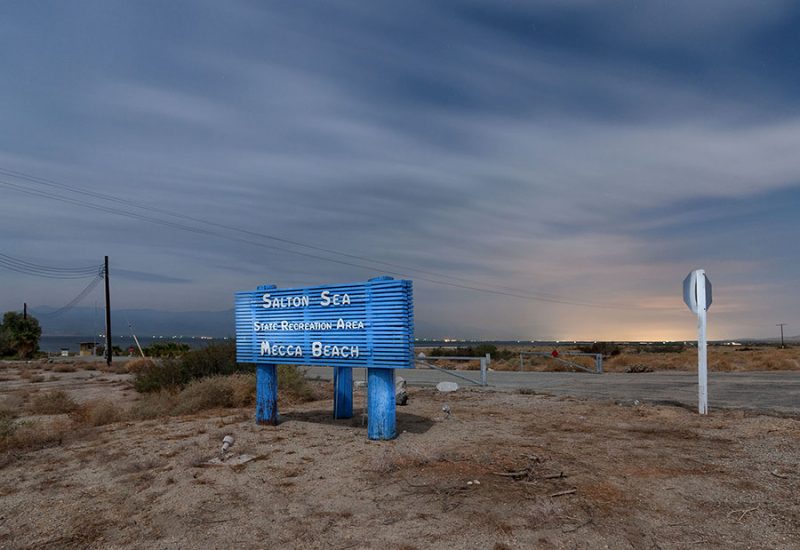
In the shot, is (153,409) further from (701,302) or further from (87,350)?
(87,350)

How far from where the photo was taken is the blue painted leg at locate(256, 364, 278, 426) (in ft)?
37.4

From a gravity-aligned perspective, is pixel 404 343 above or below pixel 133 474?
above

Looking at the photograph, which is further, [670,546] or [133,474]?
[133,474]

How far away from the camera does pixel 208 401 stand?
14461mm

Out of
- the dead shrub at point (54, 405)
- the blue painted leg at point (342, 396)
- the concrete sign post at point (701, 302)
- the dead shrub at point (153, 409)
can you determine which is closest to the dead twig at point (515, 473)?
the blue painted leg at point (342, 396)

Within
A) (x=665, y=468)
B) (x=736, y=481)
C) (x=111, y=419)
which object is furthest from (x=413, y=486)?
(x=111, y=419)

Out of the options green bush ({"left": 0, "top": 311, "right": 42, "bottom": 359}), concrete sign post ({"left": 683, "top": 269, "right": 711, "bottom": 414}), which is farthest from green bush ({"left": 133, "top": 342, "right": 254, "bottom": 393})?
green bush ({"left": 0, "top": 311, "right": 42, "bottom": 359})

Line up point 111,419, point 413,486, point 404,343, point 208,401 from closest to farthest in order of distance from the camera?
point 413,486 < point 404,343 < point 111,419 < point 208,401

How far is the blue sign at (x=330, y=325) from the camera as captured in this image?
31.4 ft

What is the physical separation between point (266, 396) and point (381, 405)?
115 inches

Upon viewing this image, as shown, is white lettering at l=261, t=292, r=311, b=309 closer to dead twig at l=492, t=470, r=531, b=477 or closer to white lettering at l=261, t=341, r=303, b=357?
white lettering at l=261, t=341, r=303, b=357

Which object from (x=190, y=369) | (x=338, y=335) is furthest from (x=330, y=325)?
(x=190, y=369)

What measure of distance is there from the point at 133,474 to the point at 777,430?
1067cm

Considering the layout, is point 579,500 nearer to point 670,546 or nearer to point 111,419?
point 670,546
